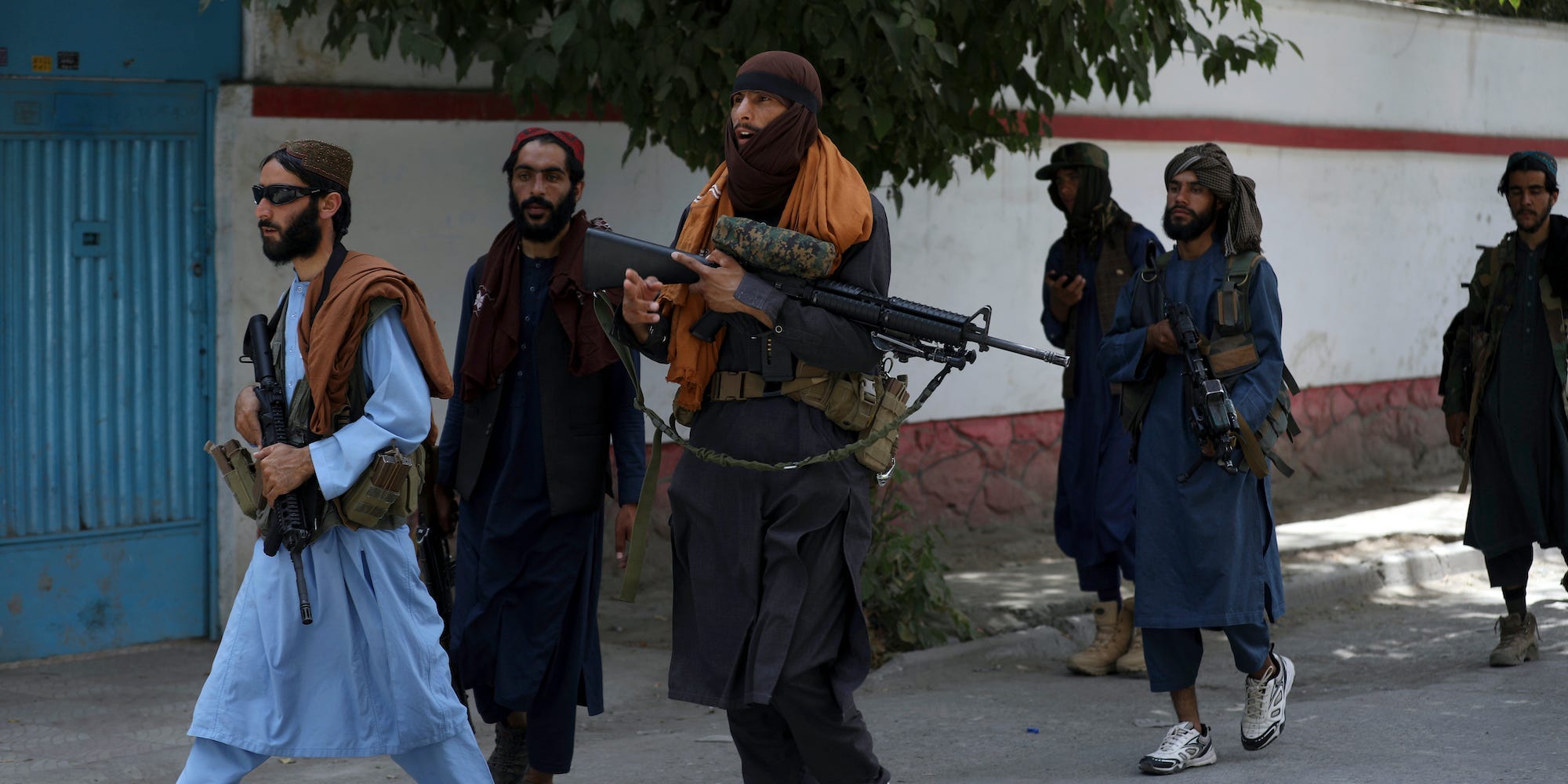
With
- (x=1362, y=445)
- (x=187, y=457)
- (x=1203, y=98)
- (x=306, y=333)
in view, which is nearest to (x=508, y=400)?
(x=306, y=333)

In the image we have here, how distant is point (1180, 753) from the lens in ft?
16.5

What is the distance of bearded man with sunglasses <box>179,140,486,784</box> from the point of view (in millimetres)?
3680

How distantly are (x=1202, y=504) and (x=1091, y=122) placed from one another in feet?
17.0

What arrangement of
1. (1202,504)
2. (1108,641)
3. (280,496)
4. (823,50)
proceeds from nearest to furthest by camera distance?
(280,496) → (1202,504) → (823,50) → (1108,641)

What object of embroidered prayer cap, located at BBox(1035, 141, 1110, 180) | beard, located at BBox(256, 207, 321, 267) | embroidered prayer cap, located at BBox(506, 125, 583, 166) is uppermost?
embroidered prayer cap, located at BBox(1035, 141, 1110, 180)

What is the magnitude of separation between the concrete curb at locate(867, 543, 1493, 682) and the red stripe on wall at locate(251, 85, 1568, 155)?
8.89ft

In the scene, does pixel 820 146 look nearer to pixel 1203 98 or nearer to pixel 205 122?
pixel 205 122

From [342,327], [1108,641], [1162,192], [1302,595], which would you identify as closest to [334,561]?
[342,327]

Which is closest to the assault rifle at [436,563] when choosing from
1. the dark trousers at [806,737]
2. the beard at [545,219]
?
the beard at [545,219]

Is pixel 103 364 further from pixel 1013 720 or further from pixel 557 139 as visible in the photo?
pixel 1013 720

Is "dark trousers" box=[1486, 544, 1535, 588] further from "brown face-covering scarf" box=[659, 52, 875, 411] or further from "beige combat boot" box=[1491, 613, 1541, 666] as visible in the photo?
"brown face-covering scarf" box=[659, 52, 875, 411]

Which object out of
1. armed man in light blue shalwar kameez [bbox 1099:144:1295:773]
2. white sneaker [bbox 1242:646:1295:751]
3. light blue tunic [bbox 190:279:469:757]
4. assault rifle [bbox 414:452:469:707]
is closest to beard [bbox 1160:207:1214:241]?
armed man in light blue shalwar kameez [bbox 1099:144:1295:773]

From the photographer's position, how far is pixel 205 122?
654cm

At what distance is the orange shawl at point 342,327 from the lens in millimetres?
3742
